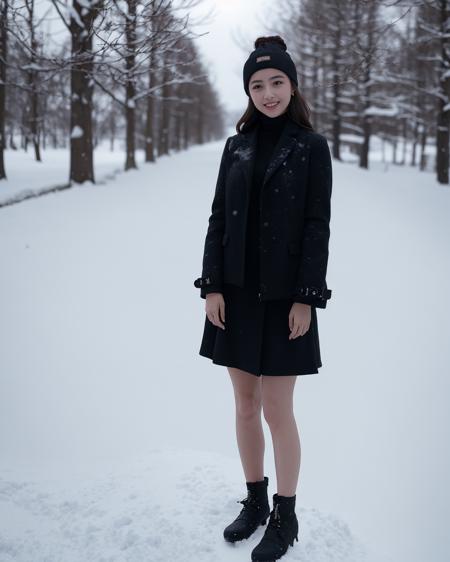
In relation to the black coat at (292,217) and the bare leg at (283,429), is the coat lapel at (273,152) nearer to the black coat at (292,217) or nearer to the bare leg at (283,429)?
the black coat at (292,217)

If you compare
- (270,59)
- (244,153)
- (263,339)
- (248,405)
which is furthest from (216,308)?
(270,59)

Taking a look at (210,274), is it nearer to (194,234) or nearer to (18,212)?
(194,234)

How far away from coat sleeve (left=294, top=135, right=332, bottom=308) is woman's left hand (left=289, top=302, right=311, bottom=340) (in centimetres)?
5

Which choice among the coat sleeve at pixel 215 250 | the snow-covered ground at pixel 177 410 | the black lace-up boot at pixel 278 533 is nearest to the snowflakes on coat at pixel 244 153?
the coat sleeve at pixel 215 250

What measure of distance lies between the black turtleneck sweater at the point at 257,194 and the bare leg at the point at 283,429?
0.51 meters

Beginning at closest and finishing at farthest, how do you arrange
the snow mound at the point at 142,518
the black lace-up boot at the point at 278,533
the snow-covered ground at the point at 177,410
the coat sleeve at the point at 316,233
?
the coat sleeve at the point at 316,233, the black lace-up boot at the point at 278,533, the snow mound at the point at 142,518, the snow-covered ground at the point at 177,410

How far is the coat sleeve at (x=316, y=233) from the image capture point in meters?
2.09

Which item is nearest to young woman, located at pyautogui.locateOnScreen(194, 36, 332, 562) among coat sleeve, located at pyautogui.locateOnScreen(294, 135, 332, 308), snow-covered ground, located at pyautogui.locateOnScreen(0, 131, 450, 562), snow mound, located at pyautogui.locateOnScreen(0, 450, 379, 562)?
coat sleeve, located at pyautogui.locateOnScreen(294, 135, 332, 308)

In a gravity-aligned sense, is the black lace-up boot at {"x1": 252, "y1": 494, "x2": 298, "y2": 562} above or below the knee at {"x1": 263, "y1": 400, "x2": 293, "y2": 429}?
below

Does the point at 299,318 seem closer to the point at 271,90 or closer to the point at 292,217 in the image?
the point at 292,217

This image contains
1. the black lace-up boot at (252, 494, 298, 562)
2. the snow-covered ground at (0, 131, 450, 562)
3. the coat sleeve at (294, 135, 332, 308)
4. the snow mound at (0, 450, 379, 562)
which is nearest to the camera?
the coat sleeve at (294, 135, 332, 308)

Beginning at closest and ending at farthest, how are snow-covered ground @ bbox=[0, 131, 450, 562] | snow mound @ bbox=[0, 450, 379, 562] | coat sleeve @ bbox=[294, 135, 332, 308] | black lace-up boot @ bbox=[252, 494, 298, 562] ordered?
coat sleeve @ bbox=[294, 135, 332, 308]
black lace-up boot @ bbox=[252, 494, 298, 562]
snow mound @ bbox=[0, 450, 379, 562]
snow-covered ground @ bbox=[0, 131, 450, 562]

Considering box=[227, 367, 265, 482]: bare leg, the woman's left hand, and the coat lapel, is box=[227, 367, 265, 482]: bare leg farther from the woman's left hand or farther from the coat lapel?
the coat lapel

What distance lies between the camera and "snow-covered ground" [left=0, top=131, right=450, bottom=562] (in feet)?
8.25
